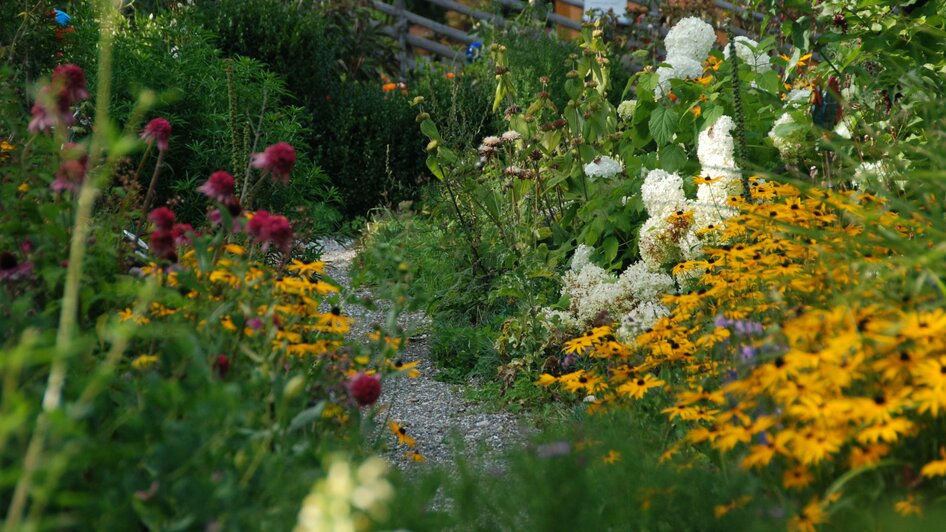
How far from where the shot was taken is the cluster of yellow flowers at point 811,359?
1.72m

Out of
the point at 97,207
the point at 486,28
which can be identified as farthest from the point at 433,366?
the point at 486,28

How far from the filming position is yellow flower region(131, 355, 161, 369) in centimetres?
188

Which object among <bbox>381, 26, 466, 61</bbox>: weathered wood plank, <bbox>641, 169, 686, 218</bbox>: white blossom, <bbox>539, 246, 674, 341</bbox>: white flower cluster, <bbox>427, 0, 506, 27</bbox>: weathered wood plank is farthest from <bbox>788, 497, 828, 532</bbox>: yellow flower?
<bbox>381, 26, 466, 61</bbox>: weathered wood plank

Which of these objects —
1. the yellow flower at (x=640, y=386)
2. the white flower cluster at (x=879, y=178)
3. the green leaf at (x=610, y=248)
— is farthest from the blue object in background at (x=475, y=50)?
the yellow flower at (x=640, y=386)

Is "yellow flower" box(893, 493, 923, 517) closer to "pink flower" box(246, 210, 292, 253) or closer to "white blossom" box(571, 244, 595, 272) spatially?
"pink flower" box(246, 210, 292, 253)

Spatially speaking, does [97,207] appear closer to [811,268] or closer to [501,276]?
[501,276]

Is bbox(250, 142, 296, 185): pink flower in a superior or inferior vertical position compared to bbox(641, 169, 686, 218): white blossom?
superior

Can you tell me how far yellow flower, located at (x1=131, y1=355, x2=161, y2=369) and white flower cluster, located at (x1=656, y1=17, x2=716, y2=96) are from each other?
2.88m

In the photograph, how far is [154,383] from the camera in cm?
157

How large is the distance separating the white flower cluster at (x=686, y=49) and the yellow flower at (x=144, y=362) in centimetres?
288

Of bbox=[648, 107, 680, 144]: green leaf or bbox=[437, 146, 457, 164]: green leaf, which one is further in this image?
bbox=[437, 146, 457, 164]: green leaf

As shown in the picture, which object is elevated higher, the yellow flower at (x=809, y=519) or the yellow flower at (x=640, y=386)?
A: the yellow flower at (x=809, y=519)

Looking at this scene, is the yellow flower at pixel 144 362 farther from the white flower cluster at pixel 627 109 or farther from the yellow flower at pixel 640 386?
the white flower cluster at pixel 627 109

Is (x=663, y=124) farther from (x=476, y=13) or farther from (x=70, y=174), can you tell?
(x=476, y=13)
